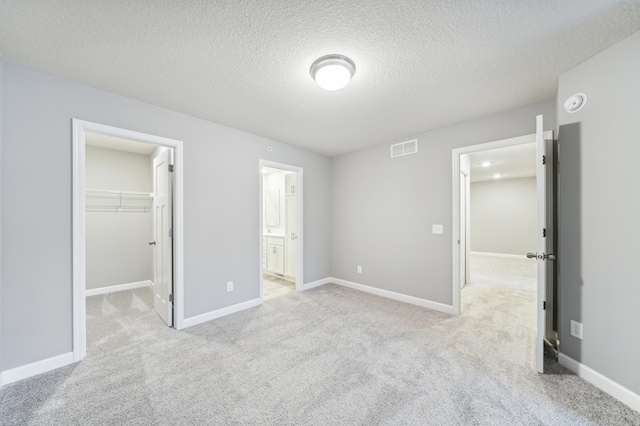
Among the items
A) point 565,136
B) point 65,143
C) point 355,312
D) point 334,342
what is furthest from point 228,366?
point 565,136

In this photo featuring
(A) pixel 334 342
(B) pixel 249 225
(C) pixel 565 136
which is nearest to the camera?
(C) pixel 565 136

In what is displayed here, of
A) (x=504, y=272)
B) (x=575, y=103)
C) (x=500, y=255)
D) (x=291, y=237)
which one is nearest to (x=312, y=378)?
(x=291, y=237)

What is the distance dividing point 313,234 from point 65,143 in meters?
3.42

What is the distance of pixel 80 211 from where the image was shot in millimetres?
2297

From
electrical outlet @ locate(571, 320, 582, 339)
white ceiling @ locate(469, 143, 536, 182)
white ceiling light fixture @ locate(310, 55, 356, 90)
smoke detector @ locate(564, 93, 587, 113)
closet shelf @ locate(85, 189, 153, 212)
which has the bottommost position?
electrical outlet @ locate(571, 320, 582, 339)

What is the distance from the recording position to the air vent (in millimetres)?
3727

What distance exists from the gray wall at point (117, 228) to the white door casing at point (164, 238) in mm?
1720

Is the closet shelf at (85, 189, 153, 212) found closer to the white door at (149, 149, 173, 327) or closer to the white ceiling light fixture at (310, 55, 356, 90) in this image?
the white door at (149, 149, 173, 327)

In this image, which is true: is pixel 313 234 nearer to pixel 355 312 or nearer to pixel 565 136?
pixel 355 312

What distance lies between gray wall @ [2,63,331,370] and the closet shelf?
2424 mm

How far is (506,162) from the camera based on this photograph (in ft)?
19.2

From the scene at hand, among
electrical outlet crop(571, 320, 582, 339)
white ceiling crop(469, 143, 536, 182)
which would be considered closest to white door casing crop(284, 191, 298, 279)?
white ceiling crop(469, 143, 536, 182)

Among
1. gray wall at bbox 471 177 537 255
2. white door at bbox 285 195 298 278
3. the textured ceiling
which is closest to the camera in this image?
the textured ceiling

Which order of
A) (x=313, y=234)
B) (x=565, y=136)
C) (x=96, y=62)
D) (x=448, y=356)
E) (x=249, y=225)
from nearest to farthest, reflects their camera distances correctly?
(x=96, y=62)
(x=565, y=136)
(x=448, y=356)
(x=249, y=225)
(x=313, y=234)
